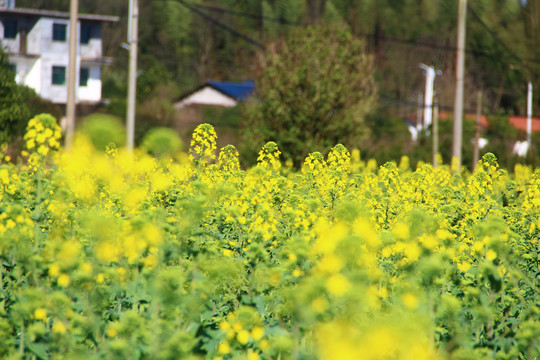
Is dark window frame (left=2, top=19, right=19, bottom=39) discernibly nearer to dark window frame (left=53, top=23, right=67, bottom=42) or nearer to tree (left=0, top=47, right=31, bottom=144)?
dark window frame (left=53, top=23, right=67, bottom=42)

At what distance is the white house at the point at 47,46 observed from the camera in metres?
40.3

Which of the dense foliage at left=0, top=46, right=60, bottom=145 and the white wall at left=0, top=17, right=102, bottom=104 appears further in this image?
the white wall at left=0, top=17, right=102, bottom=104

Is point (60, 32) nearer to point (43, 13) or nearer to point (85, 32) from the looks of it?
point (85, 32)

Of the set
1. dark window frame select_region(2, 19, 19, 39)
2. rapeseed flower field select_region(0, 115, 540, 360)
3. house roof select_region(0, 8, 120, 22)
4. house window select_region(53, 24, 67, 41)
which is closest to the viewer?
rapeseed flower field select_region(0, 115, 540, 360)

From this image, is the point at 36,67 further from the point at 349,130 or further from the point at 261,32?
the point at 261,32

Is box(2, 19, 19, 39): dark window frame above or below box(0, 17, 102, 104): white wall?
above

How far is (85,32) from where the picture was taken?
42.3 m

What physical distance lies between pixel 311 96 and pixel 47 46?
89.4ft

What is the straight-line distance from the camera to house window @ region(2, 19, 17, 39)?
40.0 m

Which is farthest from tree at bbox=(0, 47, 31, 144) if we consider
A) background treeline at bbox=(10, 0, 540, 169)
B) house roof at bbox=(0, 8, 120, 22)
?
background treeline at bbox=(10, 0, 540, 169)

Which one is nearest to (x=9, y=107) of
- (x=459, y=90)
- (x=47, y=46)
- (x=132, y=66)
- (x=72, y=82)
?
(x=72, y=82)

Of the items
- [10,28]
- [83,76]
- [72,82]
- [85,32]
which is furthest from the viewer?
[83,76]

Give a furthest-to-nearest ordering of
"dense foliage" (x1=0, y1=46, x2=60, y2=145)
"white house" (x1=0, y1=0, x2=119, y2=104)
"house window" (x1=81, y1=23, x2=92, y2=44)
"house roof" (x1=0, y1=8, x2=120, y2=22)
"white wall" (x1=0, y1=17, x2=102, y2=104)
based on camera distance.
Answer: "house window" (x1=81, y1=23, x2=92, y2=44), "white wall" (x1=0, y1=17, x2=102, y2=104), "white house" (x1=0, y1=0, x2=119, y2=104), "house roof" (x1=0, y1=8, x2=120, y2=22), "dense foliage" (x1=0, y1=46, x2=60, y2=145)

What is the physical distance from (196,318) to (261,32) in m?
74.8
